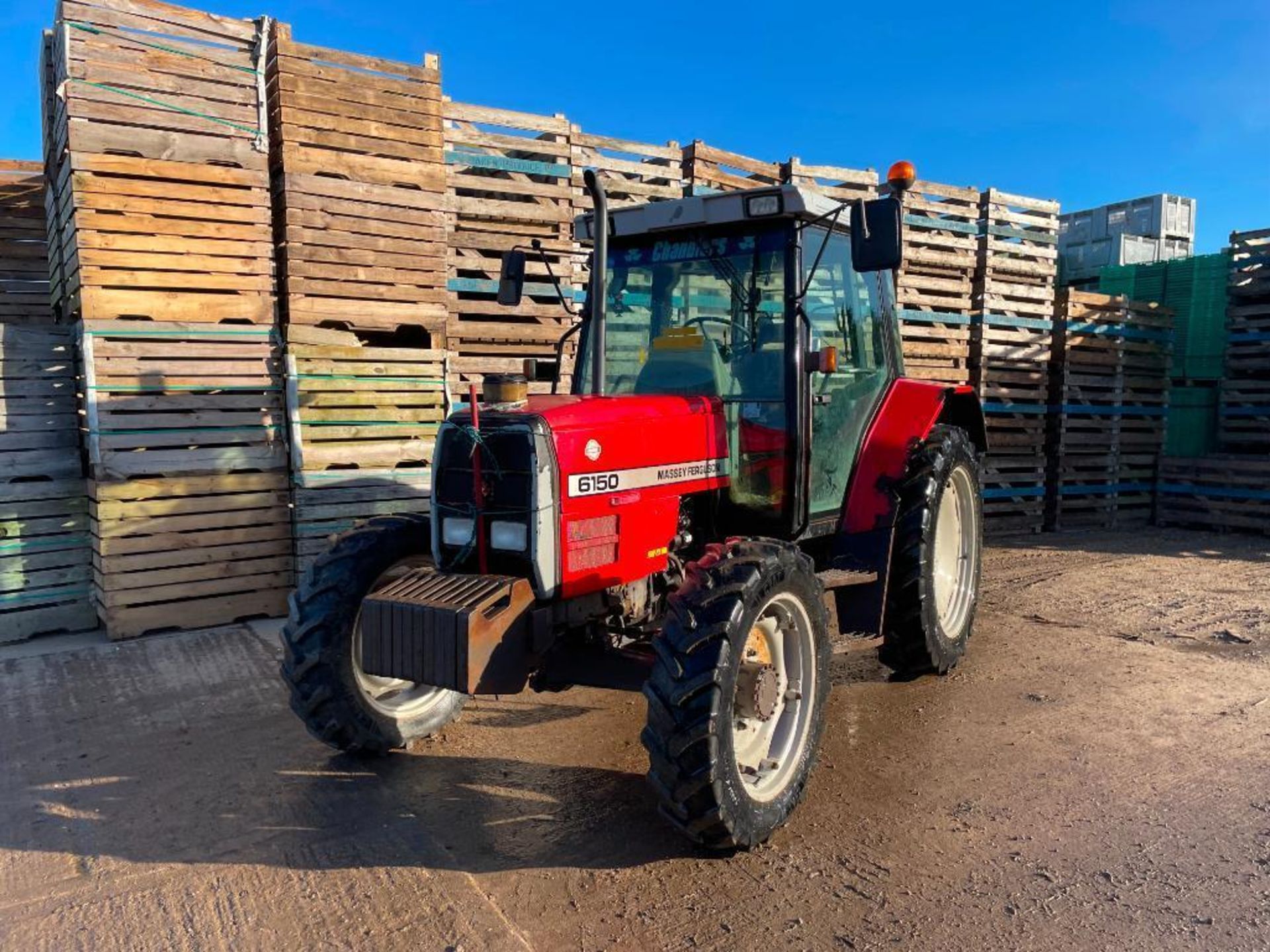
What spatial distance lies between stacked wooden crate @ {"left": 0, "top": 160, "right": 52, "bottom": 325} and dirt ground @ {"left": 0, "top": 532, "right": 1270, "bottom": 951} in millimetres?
4388

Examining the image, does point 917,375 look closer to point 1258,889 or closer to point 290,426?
point 290,426

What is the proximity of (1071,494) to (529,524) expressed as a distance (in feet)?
29.2

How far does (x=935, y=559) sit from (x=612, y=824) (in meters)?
2.61

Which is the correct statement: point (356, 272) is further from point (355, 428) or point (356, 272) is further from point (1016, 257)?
point (1016, 257)

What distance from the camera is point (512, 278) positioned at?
14.1 ft

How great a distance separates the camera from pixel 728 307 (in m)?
4.18

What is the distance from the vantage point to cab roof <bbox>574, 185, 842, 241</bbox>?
3916 millimetres

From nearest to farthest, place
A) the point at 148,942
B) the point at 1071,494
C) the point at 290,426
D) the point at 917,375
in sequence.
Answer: the point at 148,942, the point at 290,426, the point at 917,375, the point at 1071,494

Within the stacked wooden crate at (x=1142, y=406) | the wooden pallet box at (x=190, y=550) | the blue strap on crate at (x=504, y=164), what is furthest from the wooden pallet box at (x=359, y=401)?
the stacked wooden crate at (x=1142, y=406)

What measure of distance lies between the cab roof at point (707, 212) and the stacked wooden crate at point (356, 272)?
2566 mm

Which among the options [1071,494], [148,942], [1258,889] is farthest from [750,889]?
[1071,494]

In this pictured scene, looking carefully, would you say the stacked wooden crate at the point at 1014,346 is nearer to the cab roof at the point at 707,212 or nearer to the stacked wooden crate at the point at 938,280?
the stacked wooden crate at the point at 938,280

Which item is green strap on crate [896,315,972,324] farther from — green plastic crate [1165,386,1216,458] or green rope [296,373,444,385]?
green rope [296,373,444,385]

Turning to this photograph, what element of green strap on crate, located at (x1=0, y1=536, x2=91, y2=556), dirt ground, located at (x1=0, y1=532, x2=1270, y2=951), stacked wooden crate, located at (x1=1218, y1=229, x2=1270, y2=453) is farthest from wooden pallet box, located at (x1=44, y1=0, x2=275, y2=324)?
stacked wooden crate, located at (x1=1218, y1=229, x2=1270, y2=453)
